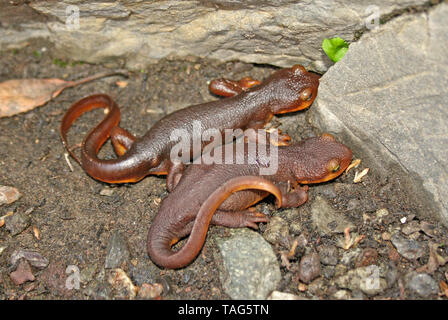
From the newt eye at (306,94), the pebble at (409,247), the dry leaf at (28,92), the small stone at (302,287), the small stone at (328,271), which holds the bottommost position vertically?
the small stone at (302,287)

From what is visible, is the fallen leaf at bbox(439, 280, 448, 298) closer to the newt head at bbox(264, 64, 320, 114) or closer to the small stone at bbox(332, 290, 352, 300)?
the small stone at bbox(332, 290, 352, 300)

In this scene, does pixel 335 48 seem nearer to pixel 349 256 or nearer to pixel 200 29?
pixel 200 29

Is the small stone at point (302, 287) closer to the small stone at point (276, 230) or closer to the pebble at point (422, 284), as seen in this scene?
the small stone at point (276, 230)

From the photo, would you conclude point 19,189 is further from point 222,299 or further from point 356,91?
point 356,91

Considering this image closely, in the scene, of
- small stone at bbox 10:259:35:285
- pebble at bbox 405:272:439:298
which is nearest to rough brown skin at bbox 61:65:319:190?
small stone at bbox 10:259:35:285
